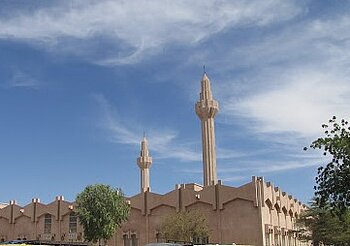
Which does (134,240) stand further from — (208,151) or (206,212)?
(208,151)

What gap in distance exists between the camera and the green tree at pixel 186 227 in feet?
182

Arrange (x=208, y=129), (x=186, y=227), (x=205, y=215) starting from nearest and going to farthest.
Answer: (x=186, y=227) → (x=205, y=215) → (x=208, y=129)

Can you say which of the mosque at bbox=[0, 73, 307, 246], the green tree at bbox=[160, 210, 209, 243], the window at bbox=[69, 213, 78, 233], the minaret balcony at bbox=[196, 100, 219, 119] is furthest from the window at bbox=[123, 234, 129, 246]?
the minaret balcony at bbox=[196, 100, 219, 119]

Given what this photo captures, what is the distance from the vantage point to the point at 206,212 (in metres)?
61.1

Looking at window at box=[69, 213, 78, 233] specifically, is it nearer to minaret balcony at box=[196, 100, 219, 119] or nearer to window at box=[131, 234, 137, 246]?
window at box=[131, 234, 137, 246]

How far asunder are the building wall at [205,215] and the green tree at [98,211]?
10048mm

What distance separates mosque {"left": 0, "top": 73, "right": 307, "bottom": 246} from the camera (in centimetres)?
5853

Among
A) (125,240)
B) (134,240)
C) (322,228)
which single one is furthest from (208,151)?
(322,228)

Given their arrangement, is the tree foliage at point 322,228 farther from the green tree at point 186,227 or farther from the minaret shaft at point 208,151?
the minaret shaft at point 208,151

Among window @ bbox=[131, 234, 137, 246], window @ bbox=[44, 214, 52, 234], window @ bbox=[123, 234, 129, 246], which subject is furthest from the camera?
window @ bbox=[44, 214, 52, 234]

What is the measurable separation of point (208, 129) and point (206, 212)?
1376cm

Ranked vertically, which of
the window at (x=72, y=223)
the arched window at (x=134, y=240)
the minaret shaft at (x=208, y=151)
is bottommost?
the arched window at (x=134, y=240)

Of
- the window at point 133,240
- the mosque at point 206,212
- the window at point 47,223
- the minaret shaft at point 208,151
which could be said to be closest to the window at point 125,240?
the mosque at point 206,212

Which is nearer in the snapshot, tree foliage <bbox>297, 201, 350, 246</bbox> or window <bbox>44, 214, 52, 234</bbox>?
tree foliage <bbox>297, 201, 350, 246</bbox>
